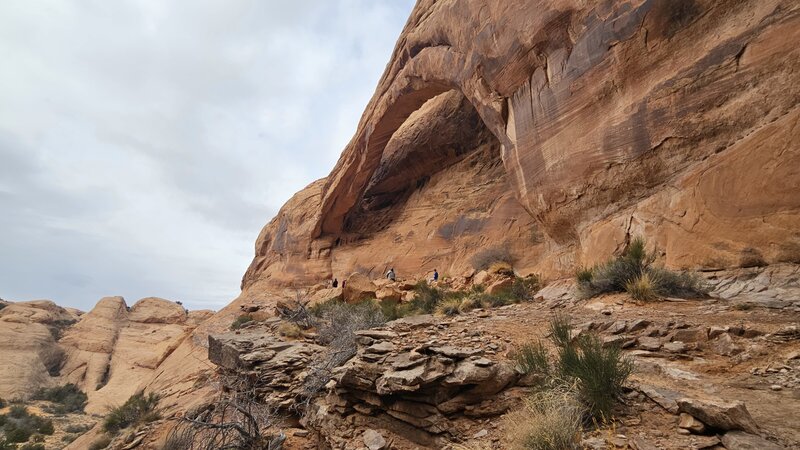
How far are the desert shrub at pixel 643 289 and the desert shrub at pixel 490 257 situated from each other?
8.42m

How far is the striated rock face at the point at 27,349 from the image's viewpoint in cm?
2614

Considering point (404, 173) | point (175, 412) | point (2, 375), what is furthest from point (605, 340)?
A: point (2, 375)

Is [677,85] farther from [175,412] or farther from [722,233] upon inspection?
[175,412]

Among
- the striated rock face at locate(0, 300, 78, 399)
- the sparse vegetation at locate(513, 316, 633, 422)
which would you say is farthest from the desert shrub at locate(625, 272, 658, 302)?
the striated rock face at locate(0, 300, 78, 399)

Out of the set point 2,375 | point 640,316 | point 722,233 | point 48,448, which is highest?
point 2,375

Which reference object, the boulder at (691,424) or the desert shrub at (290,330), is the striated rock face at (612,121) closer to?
the boulder at (691,424)

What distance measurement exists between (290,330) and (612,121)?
9.26 m

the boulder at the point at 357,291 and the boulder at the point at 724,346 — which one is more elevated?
the boulder at the point at 357,291

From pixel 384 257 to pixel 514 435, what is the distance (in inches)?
736

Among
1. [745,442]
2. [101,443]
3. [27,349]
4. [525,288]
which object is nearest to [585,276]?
[525,288]

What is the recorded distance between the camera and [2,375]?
2603 cm

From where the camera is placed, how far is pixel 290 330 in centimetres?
977

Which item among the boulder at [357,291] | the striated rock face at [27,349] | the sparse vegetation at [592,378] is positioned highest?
the striated rock face at [27,349]

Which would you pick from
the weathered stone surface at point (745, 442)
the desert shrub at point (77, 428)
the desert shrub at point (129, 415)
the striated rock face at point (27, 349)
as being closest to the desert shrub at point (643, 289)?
the weathered stone surface at point (745, 442)
